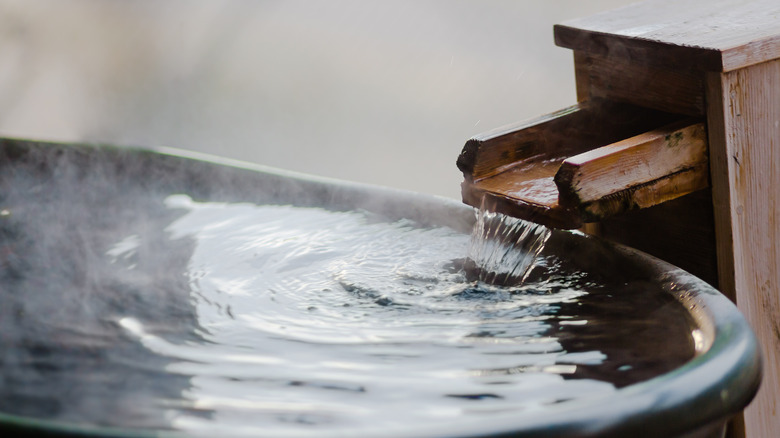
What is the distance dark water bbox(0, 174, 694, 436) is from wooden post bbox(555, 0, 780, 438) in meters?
0.21

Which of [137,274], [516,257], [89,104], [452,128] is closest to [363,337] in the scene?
[516,257]

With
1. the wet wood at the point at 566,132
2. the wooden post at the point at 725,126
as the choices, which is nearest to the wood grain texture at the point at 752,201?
the wooden post at the point at 725,126

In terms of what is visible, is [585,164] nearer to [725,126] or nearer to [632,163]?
[632,163]

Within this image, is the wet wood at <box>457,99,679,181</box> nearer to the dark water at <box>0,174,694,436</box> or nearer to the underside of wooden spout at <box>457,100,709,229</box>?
the underside of wooden spout at <box>457,100,709,229</box>

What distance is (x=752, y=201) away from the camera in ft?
4.82

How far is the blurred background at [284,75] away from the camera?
443 cm

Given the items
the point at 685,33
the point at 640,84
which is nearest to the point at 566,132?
the point at 640,84

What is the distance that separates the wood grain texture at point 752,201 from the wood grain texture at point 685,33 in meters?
0.04

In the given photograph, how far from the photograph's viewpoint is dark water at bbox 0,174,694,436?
1.04 meters

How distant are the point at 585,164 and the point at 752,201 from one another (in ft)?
1.18

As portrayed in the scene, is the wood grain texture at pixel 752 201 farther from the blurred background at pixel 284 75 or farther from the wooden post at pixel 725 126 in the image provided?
the blurred background at pixel 284 75

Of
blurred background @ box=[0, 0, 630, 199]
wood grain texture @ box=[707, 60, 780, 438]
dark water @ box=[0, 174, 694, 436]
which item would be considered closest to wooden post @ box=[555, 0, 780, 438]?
wood grain texture @ box=[707, 60, 780, 438]

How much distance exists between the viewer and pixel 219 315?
1.36 metres

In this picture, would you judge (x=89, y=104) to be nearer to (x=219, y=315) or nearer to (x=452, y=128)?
(x=452, y=128)
